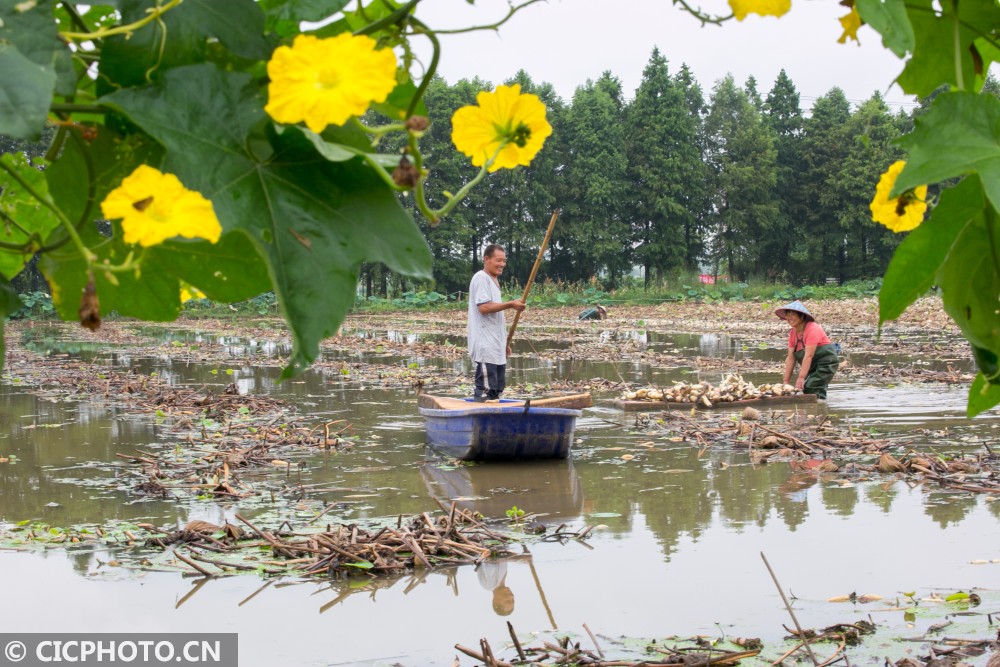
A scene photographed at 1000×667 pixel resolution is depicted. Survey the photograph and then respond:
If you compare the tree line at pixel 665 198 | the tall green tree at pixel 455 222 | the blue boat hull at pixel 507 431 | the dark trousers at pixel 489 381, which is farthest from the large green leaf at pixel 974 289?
the tree line at pixel 665 198

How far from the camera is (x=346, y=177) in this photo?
0.84 meters

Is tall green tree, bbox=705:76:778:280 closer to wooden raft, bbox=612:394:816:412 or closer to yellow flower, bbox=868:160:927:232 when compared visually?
wooden raft, bbox=612:394:816:412

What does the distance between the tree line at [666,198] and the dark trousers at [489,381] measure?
136ft

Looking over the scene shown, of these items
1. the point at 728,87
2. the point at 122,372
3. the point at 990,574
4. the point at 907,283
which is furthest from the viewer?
the point at 728,87

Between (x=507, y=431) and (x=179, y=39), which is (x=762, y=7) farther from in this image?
(x=507, y=431)

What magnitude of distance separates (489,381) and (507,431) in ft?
4.34

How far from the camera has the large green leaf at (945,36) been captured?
3.68 ft

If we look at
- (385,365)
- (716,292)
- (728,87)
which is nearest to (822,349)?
(385,365)

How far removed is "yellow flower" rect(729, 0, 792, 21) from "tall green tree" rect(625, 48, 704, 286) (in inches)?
2160

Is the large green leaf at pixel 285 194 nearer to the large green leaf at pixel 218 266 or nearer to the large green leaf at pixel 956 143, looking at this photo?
the large green leaf at pixel 218 266

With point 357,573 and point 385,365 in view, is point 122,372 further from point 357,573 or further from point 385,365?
point 357,573

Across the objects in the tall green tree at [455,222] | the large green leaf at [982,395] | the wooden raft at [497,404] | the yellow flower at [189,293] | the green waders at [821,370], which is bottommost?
the wooden raft at [497,404]

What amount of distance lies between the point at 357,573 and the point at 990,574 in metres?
3.73

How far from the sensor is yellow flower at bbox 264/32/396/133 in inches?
29.0
